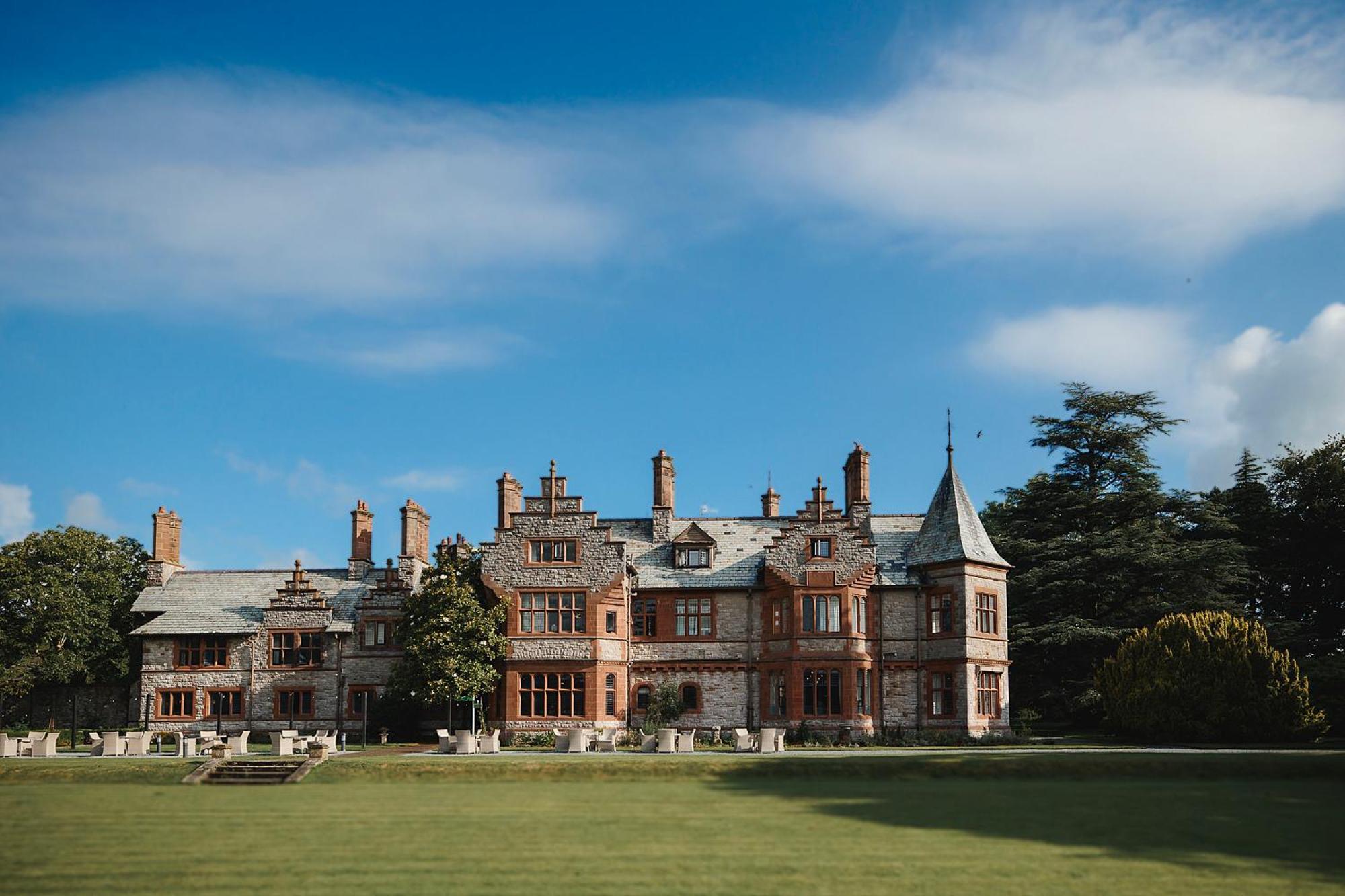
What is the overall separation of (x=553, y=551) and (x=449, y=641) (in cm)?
487

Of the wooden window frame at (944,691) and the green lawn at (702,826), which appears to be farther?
the wooden window frame at (944,691)

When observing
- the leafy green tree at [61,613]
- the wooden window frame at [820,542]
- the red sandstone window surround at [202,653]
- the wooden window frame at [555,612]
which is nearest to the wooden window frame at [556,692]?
the wooden window frame at [555,612]

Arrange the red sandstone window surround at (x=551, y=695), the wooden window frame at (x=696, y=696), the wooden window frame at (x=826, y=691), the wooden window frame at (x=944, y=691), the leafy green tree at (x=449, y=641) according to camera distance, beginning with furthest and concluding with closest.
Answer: the wooden window frame at (x=696, y=696) → the red sandstone window surround at (x=551, y=695) → the wooden window frame at (x=944, y=691) → the wooden window frame at (x=826, y=691) → the leafy green tree at (x=449, y=641)

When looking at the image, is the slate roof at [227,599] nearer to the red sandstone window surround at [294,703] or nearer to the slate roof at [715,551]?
the red sandstone window surround at [294,703]

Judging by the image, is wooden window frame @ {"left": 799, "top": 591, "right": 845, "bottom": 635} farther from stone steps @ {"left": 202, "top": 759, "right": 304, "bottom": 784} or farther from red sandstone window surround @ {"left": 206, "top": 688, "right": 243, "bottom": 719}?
red sandstone window surround @ {"left": 206, "top": 688, "right": 243, "bottom": 719}

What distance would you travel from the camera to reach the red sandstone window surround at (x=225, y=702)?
4872cm

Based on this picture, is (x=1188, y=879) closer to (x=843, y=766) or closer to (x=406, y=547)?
(x=843, y=766)

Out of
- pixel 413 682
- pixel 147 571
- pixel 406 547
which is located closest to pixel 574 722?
pixel 413 682

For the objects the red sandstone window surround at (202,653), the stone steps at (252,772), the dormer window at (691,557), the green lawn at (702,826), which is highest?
the dormer window at (691,557)

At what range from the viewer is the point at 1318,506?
53.7 metres

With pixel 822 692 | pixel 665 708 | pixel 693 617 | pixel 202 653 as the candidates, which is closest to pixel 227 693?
pixel 202 653

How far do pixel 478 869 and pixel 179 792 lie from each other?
537 inches

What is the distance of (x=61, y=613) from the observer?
5322 centimetres

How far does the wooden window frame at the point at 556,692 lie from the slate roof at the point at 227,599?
826cm
